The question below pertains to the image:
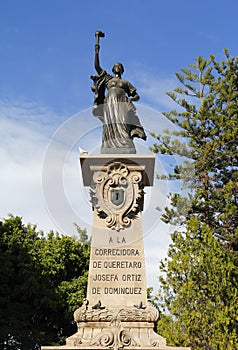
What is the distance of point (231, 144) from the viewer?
79.3 ft

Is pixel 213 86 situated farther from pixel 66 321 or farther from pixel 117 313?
→ pixel 117 313

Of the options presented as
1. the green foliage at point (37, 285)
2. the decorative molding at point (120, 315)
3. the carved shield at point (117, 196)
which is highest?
the green foliage at point (37, 285)

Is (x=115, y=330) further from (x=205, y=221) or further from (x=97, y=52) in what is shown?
(x=205, y=221)

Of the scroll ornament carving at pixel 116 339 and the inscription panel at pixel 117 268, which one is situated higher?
the inscription panel at pixel 117 268

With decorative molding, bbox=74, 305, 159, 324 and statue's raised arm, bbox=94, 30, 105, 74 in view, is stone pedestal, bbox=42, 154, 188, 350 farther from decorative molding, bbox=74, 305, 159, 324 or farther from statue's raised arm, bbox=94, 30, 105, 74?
statue's raised arm, bbox=94, 30, 105, 74

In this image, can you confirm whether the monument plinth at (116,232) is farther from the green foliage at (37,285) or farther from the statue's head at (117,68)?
the green foliage at (37,285)

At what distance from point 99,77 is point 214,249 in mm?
5941

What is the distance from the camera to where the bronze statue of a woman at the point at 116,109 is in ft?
38.8

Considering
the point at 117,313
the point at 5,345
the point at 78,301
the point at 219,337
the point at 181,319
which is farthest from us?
the point at 78,301

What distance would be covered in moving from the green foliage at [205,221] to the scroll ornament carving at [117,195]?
441 centimetres

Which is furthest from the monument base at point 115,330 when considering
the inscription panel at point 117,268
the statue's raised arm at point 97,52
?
the statue's raised arm at point 97,52

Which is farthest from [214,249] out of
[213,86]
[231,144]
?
[213,86]

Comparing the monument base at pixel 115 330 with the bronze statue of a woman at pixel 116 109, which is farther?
the bronze statue of a woman at pixel 116 109

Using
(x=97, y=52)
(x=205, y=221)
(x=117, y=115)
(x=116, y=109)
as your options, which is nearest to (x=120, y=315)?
(x=117, y=115)
